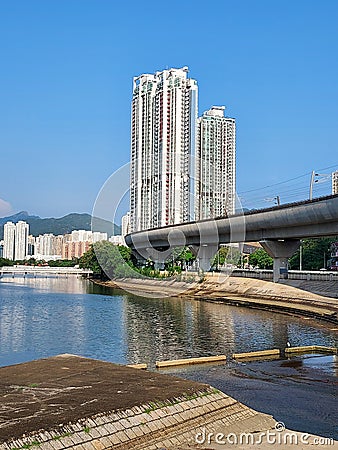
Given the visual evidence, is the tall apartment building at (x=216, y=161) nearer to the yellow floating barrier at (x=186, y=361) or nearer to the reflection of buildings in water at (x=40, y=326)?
the reflection of buildings in water at (x=40, y=326)

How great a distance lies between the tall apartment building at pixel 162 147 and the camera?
79.9 meters

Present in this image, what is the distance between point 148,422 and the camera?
1266 cm

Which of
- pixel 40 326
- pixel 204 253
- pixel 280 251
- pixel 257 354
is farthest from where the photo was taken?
pixel 204 253

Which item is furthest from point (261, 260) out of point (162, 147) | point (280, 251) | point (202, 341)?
point (202, 341)

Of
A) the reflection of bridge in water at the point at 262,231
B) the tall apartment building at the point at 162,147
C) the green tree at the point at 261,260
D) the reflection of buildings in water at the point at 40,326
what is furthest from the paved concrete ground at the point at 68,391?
the green tree at the point at 261,260

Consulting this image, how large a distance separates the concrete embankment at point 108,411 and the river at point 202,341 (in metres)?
2.58

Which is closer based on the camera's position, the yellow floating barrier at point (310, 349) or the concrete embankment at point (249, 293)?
the yellow floating barrier at point (310, 349)

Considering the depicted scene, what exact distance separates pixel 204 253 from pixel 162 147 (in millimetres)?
19150

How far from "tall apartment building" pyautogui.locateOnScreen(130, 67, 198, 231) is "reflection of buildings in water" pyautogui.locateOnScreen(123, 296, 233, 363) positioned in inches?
935

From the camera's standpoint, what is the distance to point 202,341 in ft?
111

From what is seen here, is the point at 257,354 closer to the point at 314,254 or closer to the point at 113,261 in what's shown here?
the point at 314,254

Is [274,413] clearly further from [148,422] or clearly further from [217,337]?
[217,337]

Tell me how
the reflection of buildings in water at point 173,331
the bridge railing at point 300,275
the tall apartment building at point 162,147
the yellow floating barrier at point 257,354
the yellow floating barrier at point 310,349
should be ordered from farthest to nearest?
1. the tall apartment building at point 162,147
2. the bridge railing at point 300,275
3. the reflection of buildings in water at point 173,331
4. the yellow floating barrier at point 310,349
5. the yellow floating barrier at point 257,354

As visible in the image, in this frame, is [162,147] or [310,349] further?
[162,147]
